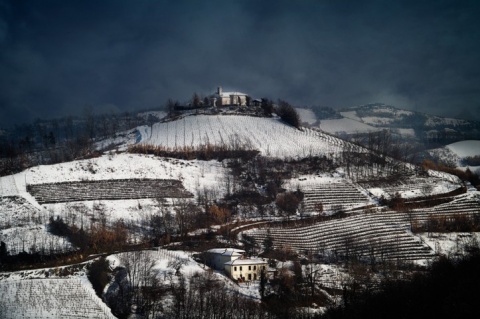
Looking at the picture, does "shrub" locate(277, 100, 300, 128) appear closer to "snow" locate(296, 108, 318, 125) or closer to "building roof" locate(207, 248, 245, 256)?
"snow" locate(296, 108, 318, 125)

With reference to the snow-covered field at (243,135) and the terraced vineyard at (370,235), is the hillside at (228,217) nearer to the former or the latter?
the terraced vineyard at (370,235)

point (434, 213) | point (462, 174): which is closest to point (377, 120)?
point (462, 174)

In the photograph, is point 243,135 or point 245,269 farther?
point 243,135

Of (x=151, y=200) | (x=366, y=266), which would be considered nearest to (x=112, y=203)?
(x=151, y=200)

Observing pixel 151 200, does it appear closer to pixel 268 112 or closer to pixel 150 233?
pixel 150 233

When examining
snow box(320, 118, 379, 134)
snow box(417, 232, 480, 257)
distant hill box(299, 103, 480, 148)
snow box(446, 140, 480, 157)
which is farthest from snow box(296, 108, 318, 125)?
snow box(417, 232, 480, 257)

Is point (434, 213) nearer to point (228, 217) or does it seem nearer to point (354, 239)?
point (354, 239)
